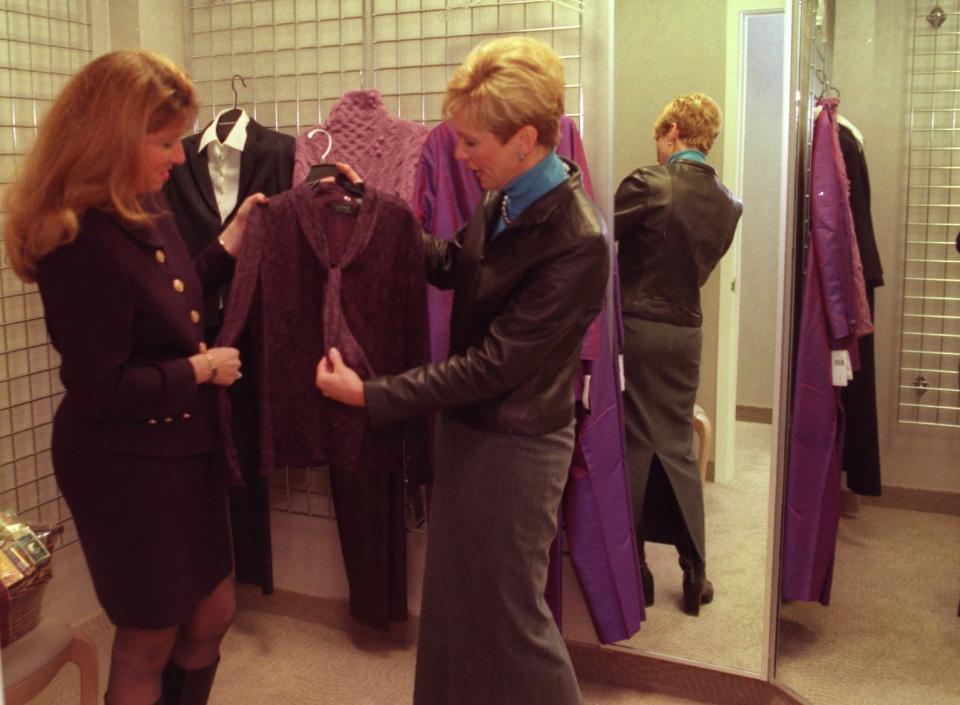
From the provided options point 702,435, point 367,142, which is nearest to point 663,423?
point 702,435

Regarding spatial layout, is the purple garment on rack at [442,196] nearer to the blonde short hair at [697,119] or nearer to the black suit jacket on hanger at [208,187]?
the blonde short hair at [697,119]

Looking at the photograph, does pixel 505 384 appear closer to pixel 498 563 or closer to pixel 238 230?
pixel 498 563

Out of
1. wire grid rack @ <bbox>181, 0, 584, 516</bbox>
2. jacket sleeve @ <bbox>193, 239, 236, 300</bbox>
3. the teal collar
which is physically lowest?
jacket sleeve @ <bbox>193, 239, 236, 300</bbox>

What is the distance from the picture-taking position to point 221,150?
7.92ft

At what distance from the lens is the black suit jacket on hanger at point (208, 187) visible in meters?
2.38

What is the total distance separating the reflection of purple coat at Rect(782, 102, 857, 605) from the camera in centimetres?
201

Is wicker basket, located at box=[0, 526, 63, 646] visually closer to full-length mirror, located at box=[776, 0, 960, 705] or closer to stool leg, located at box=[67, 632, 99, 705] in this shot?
stool leg, located at box=[67, 632, 99, 705]

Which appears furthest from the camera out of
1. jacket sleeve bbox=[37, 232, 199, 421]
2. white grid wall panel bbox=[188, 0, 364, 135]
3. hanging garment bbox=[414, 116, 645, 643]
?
white grid wall panel bbox=[188, 0, 364, 135]

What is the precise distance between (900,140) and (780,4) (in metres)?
0.50

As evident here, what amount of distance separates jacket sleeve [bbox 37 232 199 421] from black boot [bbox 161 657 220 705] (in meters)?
0.63

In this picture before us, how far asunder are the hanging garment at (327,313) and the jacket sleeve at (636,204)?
63 centimetres

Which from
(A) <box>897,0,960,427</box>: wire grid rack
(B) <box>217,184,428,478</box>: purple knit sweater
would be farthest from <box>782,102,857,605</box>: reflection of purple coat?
(B) <box>217,184,428,478</box>: purple knit sweater

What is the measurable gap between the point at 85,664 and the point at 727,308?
5.61ft

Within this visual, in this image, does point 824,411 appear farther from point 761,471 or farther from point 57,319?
point 57,319
